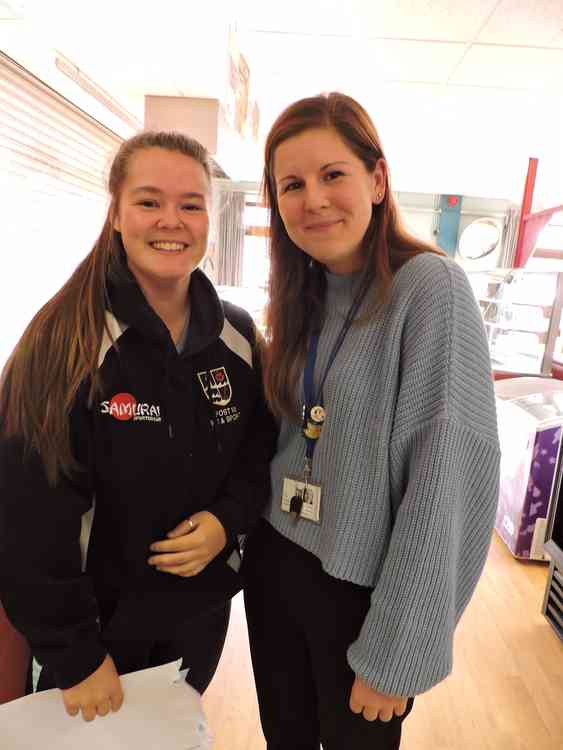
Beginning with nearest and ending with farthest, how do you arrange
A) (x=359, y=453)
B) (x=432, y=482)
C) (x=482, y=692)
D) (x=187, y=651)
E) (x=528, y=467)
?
(x=432, y=482), (x=359, y=453), (x=187, y=651), (x=482, y=692), (x=528, y=467)

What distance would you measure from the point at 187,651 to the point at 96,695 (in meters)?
0.26

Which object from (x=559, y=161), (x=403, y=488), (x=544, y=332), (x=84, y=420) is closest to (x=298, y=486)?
(x=403, y=488)

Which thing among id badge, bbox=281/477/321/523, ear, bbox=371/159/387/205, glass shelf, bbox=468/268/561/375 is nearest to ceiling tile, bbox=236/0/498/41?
glass shelf, bbox=468/268/561/375

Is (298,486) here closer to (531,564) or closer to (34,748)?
(34,748)

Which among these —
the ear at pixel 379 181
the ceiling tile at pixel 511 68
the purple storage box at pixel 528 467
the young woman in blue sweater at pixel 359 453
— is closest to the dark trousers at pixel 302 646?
the young woman in blue sweater at pixel 359 453

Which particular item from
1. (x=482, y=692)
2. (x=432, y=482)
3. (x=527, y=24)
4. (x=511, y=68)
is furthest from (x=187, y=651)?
(x=511, y=68)

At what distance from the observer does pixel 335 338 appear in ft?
3.45

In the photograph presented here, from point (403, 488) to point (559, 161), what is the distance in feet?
16.3

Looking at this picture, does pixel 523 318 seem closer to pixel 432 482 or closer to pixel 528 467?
pixel 528 467

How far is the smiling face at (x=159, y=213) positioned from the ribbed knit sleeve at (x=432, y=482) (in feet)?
1.54

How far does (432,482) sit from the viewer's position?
32.2 inches

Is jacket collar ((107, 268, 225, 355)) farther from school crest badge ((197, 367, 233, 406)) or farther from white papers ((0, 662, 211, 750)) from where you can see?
white papers ((0, 662, 211, 750))

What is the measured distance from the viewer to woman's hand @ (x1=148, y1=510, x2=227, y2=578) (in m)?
1.00

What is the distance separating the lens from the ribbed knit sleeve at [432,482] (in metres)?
0.82
